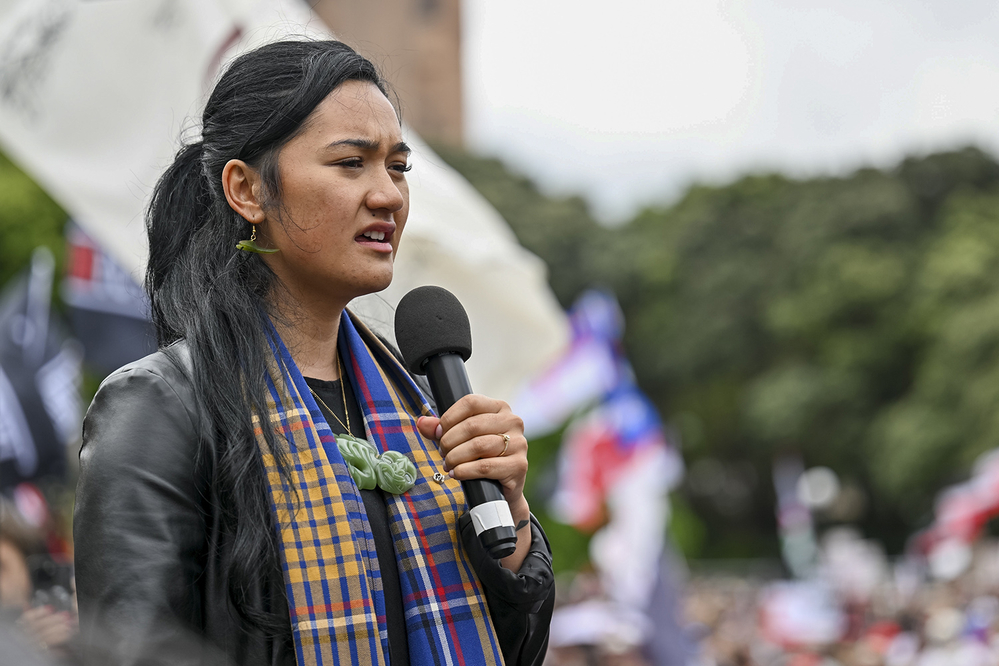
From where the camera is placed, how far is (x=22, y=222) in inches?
1091

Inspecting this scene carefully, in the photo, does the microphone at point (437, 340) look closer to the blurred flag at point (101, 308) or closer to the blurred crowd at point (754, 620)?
the blurred crowd at point (754, 620)

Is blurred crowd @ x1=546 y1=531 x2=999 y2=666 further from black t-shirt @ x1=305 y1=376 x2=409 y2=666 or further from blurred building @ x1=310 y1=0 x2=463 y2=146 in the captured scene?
blurred building @ x1=310 y1=0 x2=463 y2=146

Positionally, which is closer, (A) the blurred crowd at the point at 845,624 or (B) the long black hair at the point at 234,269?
(B) the long black hair at the point at 234,269

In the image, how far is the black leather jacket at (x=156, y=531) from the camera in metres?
1.60

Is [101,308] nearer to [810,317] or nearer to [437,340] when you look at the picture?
[437,340]

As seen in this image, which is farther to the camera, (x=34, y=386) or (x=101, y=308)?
(x=101, y=308)

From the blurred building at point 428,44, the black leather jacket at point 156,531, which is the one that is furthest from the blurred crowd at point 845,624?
the blurred building at point 428,44

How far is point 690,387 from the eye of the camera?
43188 mm

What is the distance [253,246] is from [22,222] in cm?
2810

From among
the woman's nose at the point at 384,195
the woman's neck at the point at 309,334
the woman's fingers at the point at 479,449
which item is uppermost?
the woman's nose at the point at 384,195

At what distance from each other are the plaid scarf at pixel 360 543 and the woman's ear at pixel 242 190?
0.22 metres

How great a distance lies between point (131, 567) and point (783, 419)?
36.7 meters

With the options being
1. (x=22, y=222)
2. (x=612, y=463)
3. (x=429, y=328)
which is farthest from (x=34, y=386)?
(x=22, y=222)

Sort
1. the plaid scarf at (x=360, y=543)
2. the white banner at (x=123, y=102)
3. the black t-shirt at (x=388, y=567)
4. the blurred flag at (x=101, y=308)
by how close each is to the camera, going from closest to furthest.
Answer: the plaid scarf at (x=360, y=543)
the black t-shirt at (x=388, y=567)
the white banner at (x=123, y=102)
the blurred flag at (x=101, y=308)
